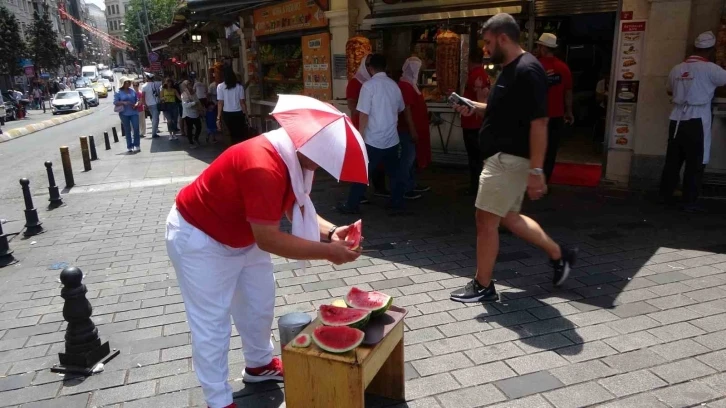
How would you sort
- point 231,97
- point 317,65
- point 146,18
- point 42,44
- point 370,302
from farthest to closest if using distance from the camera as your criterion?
point 146,18, point 42,44, point 231,97, point 317,65, point 370,302

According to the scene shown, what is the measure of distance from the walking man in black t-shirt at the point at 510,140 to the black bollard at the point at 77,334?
110 inches

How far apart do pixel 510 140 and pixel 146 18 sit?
49419 mm

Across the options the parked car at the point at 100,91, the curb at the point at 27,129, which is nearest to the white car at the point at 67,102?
the curb at the point at 27,129

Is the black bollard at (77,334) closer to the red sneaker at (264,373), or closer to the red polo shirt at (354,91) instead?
the red sneaker at (264,373)

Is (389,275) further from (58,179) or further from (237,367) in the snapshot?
(58,179)

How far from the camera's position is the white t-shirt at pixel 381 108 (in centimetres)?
619

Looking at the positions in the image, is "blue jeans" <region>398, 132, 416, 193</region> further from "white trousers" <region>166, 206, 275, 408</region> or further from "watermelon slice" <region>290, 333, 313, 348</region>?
"watermelon slice" <region>290, 333, 313, 348</region>

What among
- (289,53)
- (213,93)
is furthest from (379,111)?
(213,93)

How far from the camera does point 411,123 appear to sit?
6535 millimetres

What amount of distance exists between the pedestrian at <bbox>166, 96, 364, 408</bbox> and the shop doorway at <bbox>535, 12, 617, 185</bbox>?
248 inches

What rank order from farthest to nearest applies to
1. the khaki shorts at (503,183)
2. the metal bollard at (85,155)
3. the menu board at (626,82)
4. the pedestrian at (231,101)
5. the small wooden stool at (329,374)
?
the pedestrian at (231,101) < the metal bollard at (85,155) < the menu board at (626,82) < the khaki shorts at (503,183) < the small wooden stool at (329,374)

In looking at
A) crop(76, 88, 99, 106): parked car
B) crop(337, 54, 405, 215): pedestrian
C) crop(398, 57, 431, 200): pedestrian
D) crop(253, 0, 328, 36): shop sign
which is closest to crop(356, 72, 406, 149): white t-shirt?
crop(337, 54, 405, 215): pedestrian

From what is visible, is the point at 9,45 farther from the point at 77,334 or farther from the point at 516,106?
the point at 516,106

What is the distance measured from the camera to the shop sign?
10.5m
